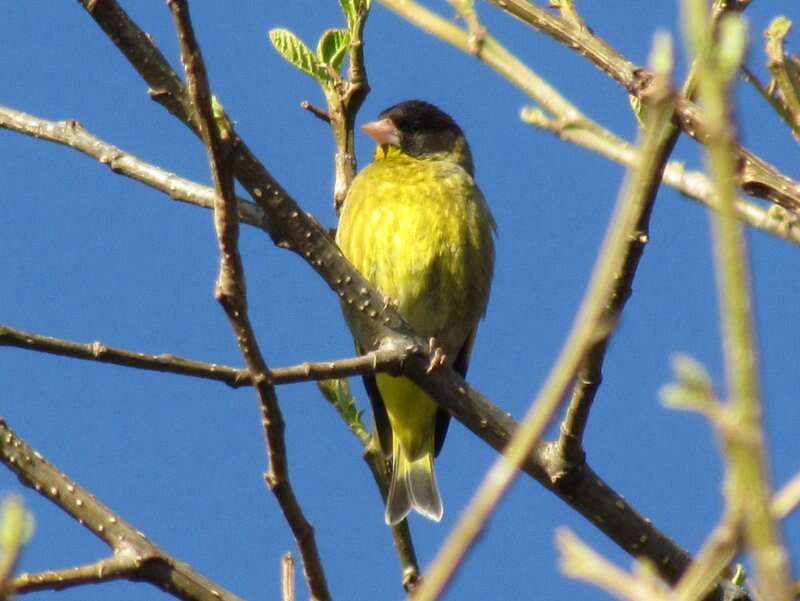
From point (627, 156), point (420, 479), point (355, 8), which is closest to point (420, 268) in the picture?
point (420, 479)

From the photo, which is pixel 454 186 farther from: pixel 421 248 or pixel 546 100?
pixel 546 100

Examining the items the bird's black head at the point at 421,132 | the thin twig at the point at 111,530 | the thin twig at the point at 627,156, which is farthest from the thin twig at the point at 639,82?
the bird's black head at the point at 421,132

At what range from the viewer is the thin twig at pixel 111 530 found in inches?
88.3

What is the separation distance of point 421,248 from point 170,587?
274 centimetres

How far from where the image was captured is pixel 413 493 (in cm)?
479

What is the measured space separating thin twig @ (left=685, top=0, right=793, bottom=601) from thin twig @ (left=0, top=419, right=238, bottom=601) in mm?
1593

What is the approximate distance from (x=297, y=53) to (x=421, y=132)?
2.39 m

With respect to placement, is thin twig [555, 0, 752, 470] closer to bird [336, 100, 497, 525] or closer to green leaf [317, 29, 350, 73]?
green leaf [317, 29, 350, 73]

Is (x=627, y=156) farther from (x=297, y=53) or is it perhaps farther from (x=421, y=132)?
(x=421, y=132)

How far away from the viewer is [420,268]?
483cm

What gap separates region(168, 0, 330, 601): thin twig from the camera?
1908 mm

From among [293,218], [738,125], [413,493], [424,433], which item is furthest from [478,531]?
[424,433]

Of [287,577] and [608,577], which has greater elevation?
[287,577]

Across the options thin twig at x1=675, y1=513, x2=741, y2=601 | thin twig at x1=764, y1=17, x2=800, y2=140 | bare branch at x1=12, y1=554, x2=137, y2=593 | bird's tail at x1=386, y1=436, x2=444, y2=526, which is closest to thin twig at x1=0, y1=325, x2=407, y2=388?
bare branch at x1=12, y1=554, x2=137, y2=593
